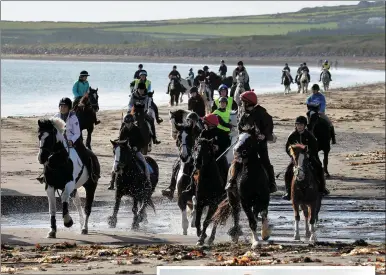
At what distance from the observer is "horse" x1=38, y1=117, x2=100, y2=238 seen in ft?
58.1

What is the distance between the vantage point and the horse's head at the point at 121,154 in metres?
19.5

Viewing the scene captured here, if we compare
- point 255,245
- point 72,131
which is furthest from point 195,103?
point 255,245

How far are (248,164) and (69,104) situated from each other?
3227 mm

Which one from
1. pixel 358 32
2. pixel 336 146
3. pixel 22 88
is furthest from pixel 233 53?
pixel 336 146

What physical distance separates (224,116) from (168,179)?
24.8 feet

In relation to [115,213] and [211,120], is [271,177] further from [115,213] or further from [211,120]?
[115,213]

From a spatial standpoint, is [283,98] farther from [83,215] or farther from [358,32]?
[358,32]

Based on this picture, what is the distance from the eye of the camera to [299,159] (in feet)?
59.9

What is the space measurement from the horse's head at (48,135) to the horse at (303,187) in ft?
11.1

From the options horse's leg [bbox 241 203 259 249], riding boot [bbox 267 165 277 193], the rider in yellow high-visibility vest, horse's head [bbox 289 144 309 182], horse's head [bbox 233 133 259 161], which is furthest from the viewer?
the rider in yellow high-visibility vest

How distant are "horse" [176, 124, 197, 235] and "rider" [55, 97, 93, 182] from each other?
142cm

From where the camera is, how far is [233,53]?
166m

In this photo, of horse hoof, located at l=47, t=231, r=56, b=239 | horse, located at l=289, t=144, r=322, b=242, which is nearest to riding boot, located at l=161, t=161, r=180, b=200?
horse, located at l=289, t=144, r=322, b=242

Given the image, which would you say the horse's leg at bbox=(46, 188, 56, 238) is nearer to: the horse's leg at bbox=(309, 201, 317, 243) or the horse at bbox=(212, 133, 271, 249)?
the horse at bbox=(212, 133, 271, 249)
